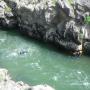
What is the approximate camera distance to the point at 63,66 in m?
31.1

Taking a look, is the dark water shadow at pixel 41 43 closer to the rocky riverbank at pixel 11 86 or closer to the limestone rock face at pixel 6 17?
the limestone rock face at pixel 6 17

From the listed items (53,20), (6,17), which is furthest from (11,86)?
(6,17)

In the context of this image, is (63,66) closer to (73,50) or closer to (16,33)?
(73,50)

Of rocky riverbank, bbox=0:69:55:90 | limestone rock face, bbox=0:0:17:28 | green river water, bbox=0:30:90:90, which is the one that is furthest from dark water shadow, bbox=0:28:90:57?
rocky riverbank, bbox=0:69:55:90

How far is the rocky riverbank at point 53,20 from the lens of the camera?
33062mm

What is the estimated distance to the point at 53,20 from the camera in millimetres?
34594

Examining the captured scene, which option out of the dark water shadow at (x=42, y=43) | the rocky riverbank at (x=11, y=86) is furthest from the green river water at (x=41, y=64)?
the rocky riverbank at (x=11, y=86)

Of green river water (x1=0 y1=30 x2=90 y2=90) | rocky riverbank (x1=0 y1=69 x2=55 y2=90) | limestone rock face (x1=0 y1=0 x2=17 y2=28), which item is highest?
limestone rock face (x1=0 y1=0 x2=17 y2=28)

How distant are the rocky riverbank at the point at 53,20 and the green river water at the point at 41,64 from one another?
110 centimetres

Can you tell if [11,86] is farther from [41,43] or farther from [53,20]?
[53,20]

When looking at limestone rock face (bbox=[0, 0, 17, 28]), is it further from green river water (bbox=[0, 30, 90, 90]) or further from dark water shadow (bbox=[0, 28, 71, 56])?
green river water (bbox=[0, 30, 90, 90])

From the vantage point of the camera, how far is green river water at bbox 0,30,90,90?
2830cm

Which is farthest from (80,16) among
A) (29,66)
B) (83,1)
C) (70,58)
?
(29,66)

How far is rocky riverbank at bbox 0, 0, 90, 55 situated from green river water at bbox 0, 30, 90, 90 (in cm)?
110
